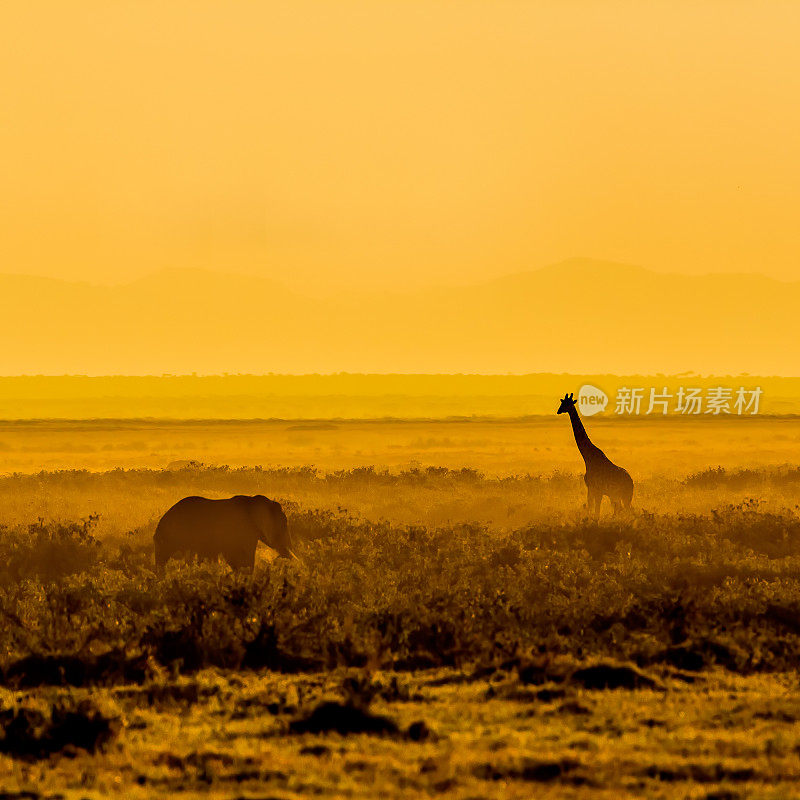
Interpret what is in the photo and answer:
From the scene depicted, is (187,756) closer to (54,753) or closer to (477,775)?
(54,753)

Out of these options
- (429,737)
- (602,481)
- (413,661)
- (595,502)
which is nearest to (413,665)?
(413,661)

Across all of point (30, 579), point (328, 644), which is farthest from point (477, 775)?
point (30, 579)

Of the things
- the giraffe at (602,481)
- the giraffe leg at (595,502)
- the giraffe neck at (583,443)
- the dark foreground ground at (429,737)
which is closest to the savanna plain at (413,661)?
the dark foreground ground at (429,737)

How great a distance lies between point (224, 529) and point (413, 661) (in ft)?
16.6

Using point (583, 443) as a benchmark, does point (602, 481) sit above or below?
below

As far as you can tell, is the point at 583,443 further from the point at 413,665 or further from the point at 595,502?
the point at 413,665

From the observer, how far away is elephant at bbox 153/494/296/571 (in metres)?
17.5

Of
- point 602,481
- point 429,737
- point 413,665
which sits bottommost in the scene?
point 413,665

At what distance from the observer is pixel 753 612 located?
50.9ft

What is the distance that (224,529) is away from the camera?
17.7 m

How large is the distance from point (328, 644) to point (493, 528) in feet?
40.9

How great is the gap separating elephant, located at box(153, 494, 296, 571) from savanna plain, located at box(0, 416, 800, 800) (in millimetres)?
520

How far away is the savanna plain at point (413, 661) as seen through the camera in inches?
363

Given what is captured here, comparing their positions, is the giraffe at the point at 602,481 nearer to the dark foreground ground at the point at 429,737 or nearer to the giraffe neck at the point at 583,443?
the giraffe neck at the point at 583,443
